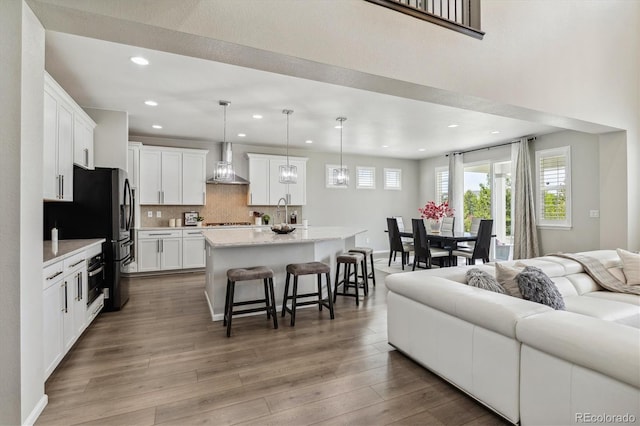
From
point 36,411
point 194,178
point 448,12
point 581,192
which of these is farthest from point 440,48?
point 194,178

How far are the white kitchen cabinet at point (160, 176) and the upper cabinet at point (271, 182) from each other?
1.48 meters

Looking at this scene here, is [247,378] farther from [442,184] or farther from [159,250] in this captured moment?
[442,184]

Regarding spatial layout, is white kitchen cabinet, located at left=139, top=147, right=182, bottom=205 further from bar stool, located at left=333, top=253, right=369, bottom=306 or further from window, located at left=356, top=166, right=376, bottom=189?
window, located at left=356, top=166, right=376, bottom=189

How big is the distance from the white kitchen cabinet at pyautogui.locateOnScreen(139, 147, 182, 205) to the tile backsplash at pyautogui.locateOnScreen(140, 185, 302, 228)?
0.39 metres

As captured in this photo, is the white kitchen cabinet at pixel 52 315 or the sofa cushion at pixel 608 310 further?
the sofa cushion at pixel 608 310

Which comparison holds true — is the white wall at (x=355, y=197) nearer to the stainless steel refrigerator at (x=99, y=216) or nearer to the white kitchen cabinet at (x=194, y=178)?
the white kitchen cabinet at (x=194, y=178)

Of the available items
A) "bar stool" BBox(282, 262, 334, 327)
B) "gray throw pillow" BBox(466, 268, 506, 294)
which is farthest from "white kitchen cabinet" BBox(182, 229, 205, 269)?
"gray throw pillow" BBox(466, 268, 506, 294)

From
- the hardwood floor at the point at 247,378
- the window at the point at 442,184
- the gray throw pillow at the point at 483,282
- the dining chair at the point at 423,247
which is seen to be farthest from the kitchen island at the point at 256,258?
the window at the point at 442,184

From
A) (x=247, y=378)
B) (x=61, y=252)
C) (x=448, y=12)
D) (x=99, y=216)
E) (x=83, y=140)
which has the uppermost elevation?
(x=448, y=12)

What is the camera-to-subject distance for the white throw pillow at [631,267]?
10.4 ft

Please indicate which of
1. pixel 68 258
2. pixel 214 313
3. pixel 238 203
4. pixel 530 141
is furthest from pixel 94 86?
pixel 530 141

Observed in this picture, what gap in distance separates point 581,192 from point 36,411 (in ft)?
25.4

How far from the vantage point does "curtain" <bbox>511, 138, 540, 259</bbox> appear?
643cm

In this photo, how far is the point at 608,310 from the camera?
8.48 ft
